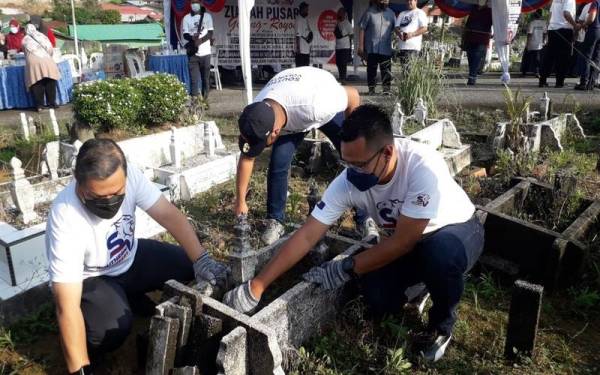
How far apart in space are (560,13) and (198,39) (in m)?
5.91

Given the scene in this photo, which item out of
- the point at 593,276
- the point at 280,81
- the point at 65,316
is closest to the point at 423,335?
the point at 593,276

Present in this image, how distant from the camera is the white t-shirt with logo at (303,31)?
1109 centimetres

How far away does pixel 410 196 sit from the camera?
2334mm

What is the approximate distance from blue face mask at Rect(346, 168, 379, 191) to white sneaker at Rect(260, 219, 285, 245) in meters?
1.22

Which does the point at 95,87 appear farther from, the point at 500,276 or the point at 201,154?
the point at 500,276

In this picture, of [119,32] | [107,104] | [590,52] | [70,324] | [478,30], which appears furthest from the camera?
[119,32]

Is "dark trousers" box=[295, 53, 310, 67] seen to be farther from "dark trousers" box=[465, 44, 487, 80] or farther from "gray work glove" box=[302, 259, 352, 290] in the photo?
"gray work glove" box=[302, 259, 352, 290]

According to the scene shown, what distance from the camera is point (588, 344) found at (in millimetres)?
2605

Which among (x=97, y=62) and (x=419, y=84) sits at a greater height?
(x=97, y=62)

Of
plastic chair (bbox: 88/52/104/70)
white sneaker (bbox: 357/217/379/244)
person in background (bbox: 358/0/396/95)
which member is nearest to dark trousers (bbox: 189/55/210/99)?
person in background (bbox: 358/0/396/95)

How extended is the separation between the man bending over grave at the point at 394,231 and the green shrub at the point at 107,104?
3448 mm

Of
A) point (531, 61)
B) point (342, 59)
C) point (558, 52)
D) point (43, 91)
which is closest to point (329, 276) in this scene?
point (558, 52)

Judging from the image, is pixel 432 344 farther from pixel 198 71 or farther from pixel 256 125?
pixel 198 71

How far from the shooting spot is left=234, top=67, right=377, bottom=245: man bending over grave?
3129 mm
